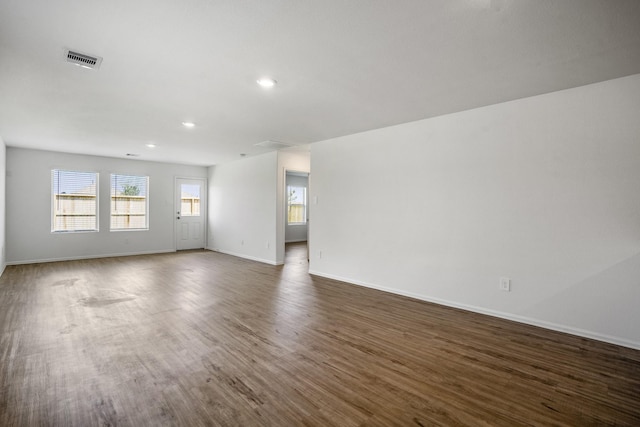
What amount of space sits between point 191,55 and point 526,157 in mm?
3380

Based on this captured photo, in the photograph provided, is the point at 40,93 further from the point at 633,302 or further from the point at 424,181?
the point at 633,302

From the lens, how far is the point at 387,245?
464 cm

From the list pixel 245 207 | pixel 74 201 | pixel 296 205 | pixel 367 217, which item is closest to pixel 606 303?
pixel 367 217

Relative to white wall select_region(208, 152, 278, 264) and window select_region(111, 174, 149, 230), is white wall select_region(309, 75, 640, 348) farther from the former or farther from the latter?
window select_region(111, 174, 149, 230)

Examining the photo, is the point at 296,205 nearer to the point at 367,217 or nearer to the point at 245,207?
the point at 245,207

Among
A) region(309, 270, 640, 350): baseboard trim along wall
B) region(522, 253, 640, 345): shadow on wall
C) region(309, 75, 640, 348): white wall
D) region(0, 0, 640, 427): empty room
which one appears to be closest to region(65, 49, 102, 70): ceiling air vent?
region(0, 0, 640, 427): empty room

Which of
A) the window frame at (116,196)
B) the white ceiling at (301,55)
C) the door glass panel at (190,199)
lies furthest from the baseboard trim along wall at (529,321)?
the window frame at (116,196)

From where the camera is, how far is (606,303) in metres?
2.93

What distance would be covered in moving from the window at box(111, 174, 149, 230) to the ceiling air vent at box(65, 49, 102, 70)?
19.1 ft

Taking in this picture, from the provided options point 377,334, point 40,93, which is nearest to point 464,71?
point 377,334

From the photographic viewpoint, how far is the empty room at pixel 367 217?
197 cm

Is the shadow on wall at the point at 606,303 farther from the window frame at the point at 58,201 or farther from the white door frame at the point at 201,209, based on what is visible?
the window frame at the point at 58,201

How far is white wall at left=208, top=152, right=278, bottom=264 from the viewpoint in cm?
673

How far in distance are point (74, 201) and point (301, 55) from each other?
282 inches
